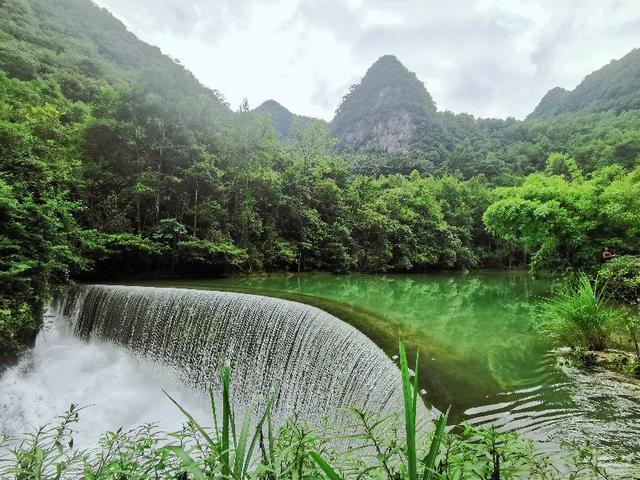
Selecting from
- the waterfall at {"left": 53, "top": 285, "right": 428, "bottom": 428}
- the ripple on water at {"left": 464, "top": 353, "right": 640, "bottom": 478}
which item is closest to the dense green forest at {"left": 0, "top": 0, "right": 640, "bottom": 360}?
the waterfall at {"left": 53, "top": 285, "right": 428, "bottom": 428}

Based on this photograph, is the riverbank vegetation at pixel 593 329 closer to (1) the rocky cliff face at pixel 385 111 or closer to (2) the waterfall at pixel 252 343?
(2) the waterfall at pixel 252 343

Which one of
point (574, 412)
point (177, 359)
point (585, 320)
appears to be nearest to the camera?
point (574, 412)

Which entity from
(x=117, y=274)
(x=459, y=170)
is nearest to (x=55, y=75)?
(x=117, y=274)

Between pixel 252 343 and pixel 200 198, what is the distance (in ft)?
28.8

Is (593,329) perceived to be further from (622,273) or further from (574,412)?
(622,273)

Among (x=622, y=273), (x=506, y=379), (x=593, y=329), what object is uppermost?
(x=622, y=273)

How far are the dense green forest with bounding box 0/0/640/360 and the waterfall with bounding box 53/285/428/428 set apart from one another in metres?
1.46

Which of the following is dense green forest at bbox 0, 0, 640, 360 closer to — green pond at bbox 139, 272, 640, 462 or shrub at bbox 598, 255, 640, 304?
shrub at bbox 598, 255, 640, 304

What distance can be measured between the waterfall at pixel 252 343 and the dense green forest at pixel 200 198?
1463 millimetres

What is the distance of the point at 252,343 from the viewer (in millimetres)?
6496

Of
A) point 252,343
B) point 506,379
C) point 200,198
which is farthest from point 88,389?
point 200,198

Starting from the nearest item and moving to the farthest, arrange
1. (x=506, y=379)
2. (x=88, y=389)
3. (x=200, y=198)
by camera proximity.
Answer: (x=506, y=379) → (x=88, y=389) → (x=200, y=198)

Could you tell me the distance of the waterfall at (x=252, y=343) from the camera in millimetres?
4665

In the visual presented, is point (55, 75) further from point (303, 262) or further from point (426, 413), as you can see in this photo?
point (426, 413)
